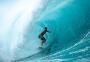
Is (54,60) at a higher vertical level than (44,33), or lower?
lower

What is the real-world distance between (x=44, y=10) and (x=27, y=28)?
731 millimetres

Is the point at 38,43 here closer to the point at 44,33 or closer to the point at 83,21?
the point at 44,33

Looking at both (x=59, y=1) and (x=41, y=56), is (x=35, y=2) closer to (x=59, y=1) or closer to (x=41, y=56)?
(x=59, y=1)

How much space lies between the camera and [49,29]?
11.2m

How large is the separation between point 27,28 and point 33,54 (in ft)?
2.55

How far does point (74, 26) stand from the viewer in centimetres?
1129

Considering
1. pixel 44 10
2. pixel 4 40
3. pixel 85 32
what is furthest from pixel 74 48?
pixel 4 40

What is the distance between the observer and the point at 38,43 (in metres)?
11.1

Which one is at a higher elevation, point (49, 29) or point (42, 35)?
point (49, 29)

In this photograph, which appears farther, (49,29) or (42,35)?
(49,29)

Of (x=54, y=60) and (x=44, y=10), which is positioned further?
(x=44, y=10)

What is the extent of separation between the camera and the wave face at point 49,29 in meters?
10.9

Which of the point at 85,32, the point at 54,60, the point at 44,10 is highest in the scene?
the point at 44,10

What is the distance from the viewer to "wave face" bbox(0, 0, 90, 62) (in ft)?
35.8
